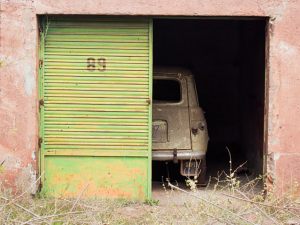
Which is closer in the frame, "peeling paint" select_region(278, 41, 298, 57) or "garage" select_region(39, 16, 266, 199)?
"peeling paint" select_region(278, 41, 298, 57)

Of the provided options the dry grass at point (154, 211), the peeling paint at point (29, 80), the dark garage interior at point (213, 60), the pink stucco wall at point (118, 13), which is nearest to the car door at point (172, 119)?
the dry grass at point (154, 211)

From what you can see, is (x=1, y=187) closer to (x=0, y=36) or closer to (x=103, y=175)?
(x=103, y=175)

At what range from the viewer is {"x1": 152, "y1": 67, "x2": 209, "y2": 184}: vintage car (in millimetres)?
8055

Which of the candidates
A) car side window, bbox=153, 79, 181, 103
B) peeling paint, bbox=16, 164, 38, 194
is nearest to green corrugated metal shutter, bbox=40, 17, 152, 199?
peeling paint, bbox=16, 164, 38, 194

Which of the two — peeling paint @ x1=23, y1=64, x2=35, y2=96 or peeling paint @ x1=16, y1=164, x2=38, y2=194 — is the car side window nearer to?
peeling paint @ x1=23, y1=64, x2=35, y2=96

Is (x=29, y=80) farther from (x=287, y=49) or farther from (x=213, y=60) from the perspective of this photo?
(x=213, y=60)

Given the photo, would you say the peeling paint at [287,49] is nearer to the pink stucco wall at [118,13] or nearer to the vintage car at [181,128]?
the pink stucco wall at [118,13]

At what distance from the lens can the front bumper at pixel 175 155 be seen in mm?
8000

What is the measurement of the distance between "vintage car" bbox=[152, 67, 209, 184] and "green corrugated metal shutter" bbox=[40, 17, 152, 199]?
785mm

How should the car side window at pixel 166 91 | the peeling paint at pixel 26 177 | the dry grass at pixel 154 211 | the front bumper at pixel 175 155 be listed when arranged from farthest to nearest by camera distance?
1. the car side window at pixel 166 91
2. the front bumper at pixel 175 155
3. the peeling paint at pixel 26 177
4. the dry grass at pixel 154 211

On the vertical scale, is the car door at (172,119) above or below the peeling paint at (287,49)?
below

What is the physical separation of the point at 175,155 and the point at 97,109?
1444mm

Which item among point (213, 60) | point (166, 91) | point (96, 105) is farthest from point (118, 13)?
point (213, 60)

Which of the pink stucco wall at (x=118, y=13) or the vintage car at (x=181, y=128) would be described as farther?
the vintage car at (x=181, y=128)
